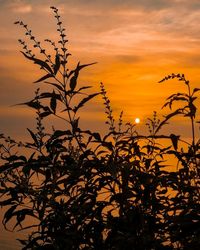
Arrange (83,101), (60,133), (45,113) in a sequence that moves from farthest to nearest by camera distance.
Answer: (45,113) < (83,101) < (60,133)

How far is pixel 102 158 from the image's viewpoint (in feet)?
22.6

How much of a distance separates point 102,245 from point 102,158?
1.10 m

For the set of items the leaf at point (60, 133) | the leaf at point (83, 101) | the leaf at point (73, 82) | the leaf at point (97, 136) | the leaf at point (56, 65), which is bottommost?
the leaf at point (97, 136)

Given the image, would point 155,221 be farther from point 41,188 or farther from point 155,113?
point 155,113

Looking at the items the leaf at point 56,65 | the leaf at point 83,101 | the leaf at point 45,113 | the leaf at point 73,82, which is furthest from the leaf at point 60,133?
the leaf at point 56,65

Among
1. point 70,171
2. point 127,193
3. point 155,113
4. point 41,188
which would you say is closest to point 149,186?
point 127,193

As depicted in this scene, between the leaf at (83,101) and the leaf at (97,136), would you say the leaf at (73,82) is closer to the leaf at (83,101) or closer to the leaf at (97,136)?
the leaf at (83,101)

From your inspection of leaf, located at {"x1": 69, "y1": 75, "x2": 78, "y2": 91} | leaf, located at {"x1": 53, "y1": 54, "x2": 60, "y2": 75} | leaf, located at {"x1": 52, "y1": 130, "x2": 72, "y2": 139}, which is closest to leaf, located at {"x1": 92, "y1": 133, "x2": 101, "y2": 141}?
leaf, located at {"x1": 52, "y1": 130, "x2": 72, "y2": 139}

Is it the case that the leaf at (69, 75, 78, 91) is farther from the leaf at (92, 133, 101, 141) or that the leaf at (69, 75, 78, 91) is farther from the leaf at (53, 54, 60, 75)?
the leaf at (92, 133, 101, 141)

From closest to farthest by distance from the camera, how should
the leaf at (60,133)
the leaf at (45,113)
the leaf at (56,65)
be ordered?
the leaf at (60,133)
the leaf at (56,65)
the leaf at (45,113)

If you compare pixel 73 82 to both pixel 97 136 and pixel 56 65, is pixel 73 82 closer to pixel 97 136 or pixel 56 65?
pixel 56 65

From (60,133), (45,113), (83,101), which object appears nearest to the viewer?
(60,133)

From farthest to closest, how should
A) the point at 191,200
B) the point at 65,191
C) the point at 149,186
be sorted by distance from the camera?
the point at 65,191 → the point at 149,186 → the point at 191,200

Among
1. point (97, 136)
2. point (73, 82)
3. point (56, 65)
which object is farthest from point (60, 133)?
point (56, 65)
